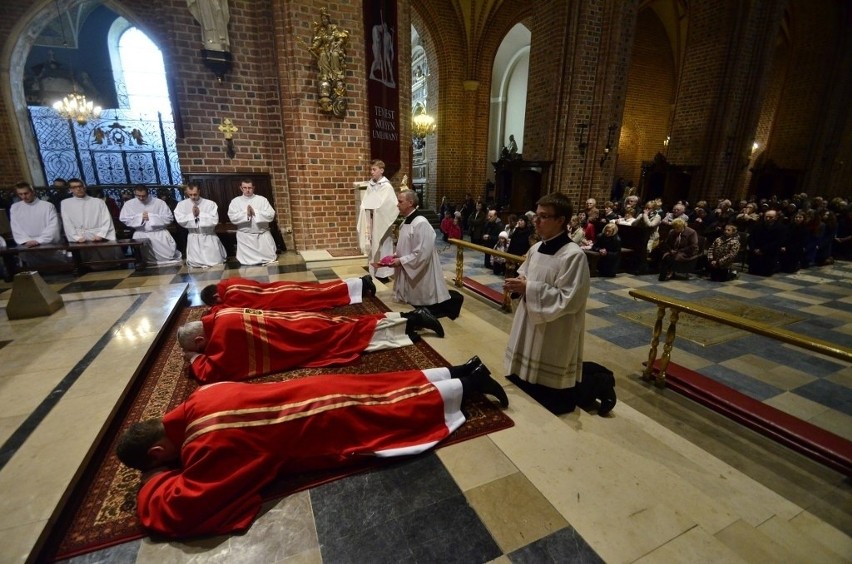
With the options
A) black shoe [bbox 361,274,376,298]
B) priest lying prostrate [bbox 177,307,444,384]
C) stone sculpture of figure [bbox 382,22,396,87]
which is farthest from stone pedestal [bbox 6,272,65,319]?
stone sculpture of figure [bbox 382,22,396,87]

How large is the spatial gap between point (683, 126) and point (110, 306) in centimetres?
1669

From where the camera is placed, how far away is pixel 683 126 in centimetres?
1332

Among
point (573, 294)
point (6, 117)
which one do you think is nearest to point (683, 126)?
point (573, 294)

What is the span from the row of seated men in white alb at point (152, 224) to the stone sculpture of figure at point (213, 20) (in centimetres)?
233

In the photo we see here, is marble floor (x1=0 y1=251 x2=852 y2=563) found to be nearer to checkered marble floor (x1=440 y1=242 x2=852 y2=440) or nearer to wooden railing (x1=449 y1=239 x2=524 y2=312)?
checkered marble floor (x1=440 y1=242 x2=852 y2=440)

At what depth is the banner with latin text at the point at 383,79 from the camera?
693cm

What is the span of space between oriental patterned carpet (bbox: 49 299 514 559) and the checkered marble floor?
2017 millimetres

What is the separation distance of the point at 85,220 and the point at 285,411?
23.7ft

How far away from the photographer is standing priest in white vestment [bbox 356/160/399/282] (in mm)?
5805

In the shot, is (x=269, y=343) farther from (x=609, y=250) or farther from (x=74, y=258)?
(x=609, y=250)

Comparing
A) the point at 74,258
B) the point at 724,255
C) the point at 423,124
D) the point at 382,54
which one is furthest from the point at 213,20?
the point at 724,255

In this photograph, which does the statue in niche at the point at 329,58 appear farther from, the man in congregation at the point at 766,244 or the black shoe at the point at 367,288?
the man in congregation at the point at 766,244

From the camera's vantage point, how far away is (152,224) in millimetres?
6844

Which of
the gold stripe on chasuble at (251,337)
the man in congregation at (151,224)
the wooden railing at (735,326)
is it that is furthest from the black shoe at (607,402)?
the man in congregation at (151,224)
